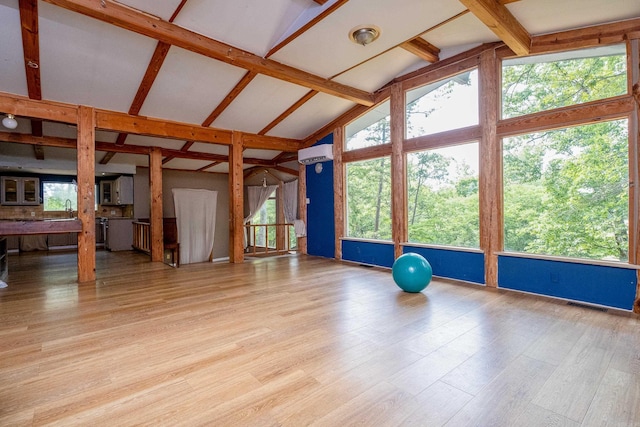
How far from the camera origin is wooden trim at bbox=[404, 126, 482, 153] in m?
4.43

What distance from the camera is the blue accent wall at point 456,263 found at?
4.38 m

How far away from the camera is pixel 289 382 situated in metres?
1.90

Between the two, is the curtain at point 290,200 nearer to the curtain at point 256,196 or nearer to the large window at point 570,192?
the curtain at point 256,196

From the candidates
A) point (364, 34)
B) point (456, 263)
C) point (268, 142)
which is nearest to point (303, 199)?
point (268, 142)

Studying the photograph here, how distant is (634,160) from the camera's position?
3.22 meters

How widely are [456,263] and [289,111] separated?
13.0ft

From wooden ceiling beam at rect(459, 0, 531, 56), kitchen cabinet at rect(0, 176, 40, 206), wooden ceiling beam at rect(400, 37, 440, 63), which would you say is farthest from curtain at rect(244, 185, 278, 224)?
wooden ceiling beam at rect(459, 0, 531, 56)

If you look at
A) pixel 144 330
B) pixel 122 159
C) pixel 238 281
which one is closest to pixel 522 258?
pixel 238 281

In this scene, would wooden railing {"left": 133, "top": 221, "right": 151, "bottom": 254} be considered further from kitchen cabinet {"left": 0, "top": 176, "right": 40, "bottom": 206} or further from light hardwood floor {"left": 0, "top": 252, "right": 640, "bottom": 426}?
light hardwood floor {"left": 0, "top": 252, "right": 640, "bottom": 426}

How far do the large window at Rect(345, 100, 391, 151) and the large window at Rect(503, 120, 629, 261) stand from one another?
2.16 metres

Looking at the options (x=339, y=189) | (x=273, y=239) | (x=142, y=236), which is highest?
(x=339, y=189)

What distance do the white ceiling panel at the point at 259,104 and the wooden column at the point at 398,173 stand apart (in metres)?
1.60

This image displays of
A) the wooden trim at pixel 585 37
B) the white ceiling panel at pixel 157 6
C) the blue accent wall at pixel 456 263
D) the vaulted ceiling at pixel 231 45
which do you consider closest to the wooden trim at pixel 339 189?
the vaulted ceiling at pixel 231 45

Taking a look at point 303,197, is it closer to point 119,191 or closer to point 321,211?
point 321,211
